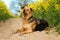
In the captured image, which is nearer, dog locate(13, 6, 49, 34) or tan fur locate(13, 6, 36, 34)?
tan fur locate(13, 6, 36, 34)

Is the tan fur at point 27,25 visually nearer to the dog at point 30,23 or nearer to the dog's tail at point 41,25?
the dog at point 30,23

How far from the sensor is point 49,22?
11617 millimetres

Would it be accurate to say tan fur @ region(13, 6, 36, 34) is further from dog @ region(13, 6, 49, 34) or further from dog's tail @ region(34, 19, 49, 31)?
dog's tail @ region(34, 19, 49, 31)

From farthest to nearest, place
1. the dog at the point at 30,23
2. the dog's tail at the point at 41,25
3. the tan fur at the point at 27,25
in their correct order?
1. the dog's tail at the point at 41,25
2. the dog at the point at 30,23
3. the tan fur at the point at 27,25

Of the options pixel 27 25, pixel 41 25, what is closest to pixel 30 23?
pixel 27 25

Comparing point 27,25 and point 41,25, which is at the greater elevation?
point 27,25

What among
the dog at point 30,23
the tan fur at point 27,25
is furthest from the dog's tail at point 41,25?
the tan fur at point 27,25

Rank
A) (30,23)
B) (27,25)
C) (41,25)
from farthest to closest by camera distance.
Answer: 1. (41,25)
2. (30,23)
3. (27,25)

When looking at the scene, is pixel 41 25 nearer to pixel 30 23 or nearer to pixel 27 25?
pixel 30 23

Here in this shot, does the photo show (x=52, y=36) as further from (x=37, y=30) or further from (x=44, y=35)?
(x=37, y=30)

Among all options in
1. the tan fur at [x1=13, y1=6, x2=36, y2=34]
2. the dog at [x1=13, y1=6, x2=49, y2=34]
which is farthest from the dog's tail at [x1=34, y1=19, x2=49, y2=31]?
the tan fur at [x1=13, y1=6, x2=36, y2=34]

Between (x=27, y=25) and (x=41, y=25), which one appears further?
(x=41, y=25)

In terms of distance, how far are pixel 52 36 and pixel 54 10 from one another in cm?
273

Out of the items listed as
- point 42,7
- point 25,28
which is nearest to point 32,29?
point 25,28
